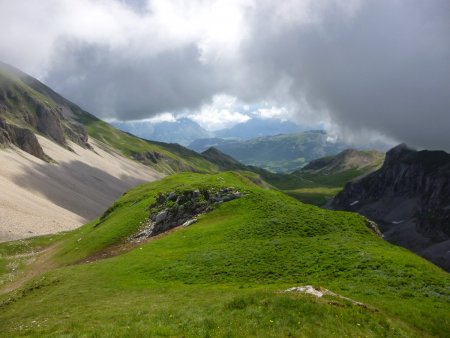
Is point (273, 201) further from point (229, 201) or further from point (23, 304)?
point (23, 304)

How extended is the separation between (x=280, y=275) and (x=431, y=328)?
1382 centimetres

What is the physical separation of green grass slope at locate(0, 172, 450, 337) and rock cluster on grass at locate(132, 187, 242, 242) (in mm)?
2146

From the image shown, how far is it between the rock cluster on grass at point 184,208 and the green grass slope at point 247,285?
2.15 m

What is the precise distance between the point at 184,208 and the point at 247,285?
33974mm

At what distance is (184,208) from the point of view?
67.7 metres

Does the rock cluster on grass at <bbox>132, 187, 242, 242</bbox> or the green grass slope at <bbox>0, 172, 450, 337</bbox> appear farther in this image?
the rock cluster on grass at <bbox>132, 187, 242, 242</bbox>

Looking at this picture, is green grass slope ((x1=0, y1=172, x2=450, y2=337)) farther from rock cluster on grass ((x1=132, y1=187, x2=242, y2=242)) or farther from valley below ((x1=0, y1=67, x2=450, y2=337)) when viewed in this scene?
rock cluster on grass ((x1=132, y1=187, x2=242, y2=242))

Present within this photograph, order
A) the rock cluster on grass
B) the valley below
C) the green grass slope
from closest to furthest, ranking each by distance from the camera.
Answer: the green grass slope
the valley below
the rock cluster on grass

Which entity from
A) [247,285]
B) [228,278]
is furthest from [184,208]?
[247,285]

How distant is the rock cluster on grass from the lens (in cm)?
6556

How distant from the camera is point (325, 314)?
22.9 m

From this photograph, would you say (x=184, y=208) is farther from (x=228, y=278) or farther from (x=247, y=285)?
(x=247, y=285)

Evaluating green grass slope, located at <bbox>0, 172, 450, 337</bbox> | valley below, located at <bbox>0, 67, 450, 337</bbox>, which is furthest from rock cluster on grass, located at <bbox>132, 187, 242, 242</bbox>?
green grass slope, located at <bbox>0, 172, 450, 337</bbox>

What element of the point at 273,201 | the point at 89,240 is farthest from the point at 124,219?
the point at 273,201
